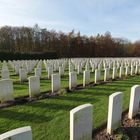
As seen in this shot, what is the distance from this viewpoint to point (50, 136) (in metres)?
4.50

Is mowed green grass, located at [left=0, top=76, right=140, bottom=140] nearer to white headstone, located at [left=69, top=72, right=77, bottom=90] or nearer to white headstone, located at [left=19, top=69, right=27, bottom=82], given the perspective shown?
white headstone, located at [left=69, top=72, right=77, bottom=90]

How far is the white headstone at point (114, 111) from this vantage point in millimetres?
4735

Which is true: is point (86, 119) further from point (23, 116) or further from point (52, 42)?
point (52, 42)

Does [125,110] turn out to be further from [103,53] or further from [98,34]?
[98,34]

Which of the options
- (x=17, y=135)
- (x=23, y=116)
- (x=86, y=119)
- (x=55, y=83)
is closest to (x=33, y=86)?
(x=55, y=83)

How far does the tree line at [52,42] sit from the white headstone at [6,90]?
38907 millimetres

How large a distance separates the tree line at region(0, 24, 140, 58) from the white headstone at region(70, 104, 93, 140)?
42311 mm

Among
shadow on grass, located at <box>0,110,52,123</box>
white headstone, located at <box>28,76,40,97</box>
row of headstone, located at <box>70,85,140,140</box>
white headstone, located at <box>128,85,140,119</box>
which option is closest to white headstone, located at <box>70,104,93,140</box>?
row of headstone, located at <box>70,85,140,140</box>

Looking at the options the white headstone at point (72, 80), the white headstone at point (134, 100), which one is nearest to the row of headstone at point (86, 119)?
the white headstone at point (134, 100)

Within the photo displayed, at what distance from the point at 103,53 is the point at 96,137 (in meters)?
56.3

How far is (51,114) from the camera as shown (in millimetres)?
5895

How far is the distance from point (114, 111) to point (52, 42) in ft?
158

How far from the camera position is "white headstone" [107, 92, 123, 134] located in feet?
15.5

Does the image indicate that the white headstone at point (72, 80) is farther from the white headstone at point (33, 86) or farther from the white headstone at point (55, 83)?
the white headstone at point (33, 86)
